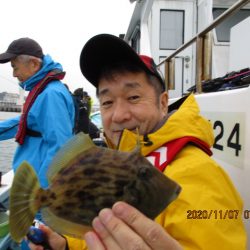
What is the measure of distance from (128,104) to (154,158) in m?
0.34

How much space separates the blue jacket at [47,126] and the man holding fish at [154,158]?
157 centimetres

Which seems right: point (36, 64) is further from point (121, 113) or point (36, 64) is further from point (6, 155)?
point (6, 155)

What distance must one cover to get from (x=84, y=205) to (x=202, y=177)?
521 mm

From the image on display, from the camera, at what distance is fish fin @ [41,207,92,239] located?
118 cm

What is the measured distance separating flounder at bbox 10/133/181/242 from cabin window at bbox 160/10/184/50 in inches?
371

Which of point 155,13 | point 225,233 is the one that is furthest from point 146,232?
point 155,13

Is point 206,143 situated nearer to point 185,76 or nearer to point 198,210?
point 198,210

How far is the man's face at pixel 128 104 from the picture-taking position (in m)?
1.77

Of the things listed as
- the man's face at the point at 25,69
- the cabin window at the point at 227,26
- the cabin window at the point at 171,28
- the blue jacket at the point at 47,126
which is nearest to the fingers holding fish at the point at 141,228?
the blue jacket at the point at 47,126

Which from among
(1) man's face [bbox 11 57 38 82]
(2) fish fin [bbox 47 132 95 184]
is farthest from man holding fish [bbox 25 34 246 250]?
(1) man's face [bbox 11 57 38 82]

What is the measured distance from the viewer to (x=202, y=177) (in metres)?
1.41

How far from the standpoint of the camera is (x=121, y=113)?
1.75 meters

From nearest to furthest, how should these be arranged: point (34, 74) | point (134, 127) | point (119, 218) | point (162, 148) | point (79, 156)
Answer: point (119, 218) < point (79, 156) < point (162, 148) < point (134, 127) < point (34, 74)

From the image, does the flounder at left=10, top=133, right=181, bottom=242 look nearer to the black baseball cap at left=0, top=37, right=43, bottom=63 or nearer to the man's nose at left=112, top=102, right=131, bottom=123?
the man's nose at left=112, top=102, right=131, bottom=123
